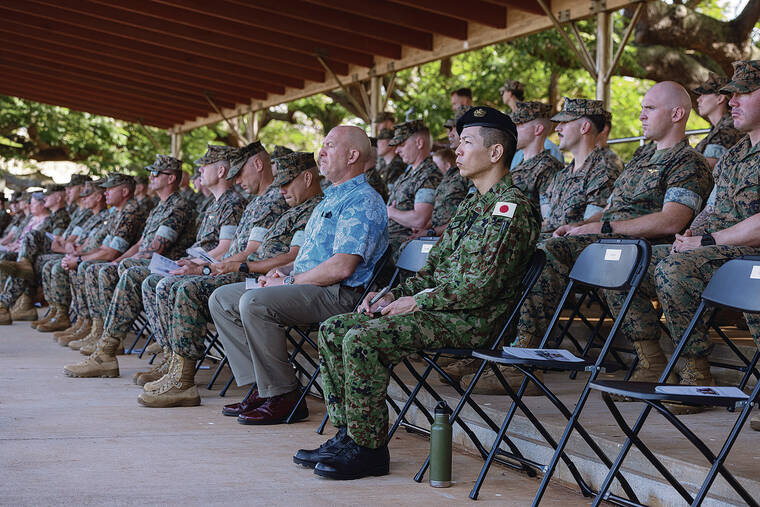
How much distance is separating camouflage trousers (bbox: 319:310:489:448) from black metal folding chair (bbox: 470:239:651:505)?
0.24 metres

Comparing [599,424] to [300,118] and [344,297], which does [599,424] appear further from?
[300,118]

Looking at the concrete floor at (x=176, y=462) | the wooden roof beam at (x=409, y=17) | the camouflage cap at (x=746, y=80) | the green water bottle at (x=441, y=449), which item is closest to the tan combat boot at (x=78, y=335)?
the concrete floor at (x=176, y=462)

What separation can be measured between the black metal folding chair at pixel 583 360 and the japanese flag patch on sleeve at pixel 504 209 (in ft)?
1.33

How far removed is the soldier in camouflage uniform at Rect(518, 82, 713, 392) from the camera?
4.63m

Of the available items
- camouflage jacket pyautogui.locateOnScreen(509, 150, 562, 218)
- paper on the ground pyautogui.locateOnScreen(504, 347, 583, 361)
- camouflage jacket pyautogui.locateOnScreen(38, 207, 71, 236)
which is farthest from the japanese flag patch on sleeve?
camouflage jacket pyautogui.locateOnScreen(38, 207, 71, 236)

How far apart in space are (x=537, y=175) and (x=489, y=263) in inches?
98.7

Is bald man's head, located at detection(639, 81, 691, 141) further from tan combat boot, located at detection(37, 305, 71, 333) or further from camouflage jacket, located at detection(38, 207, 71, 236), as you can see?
camouflage jacket, located at detection(38, 207, 71, 236)

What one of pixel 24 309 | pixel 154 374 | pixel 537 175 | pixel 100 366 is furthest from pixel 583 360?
pixel 24 309

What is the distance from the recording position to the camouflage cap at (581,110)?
581 centimetres

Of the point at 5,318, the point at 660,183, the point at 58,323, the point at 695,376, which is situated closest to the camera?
the point at 695,376

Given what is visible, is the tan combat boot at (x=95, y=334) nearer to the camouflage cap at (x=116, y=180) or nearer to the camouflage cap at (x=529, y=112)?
the camouflage cap at (x=116, y=180)

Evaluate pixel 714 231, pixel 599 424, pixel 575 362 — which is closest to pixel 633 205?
pixel 714 231

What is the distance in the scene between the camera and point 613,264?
3.69 m

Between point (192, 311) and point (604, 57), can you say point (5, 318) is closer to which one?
point (192, 311)
